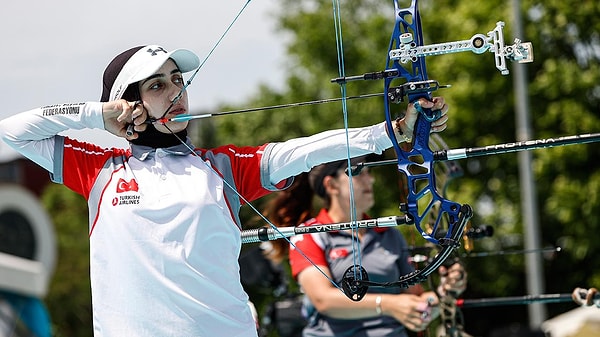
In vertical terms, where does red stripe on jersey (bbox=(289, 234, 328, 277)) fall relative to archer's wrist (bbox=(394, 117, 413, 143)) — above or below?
below

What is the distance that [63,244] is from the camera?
95.8 feet

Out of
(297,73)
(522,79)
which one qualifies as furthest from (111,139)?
(297,73)

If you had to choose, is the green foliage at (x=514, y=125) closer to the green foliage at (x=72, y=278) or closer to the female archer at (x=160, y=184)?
the green foliage at (x=72, y=278)

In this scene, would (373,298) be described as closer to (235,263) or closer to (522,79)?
(235,263)

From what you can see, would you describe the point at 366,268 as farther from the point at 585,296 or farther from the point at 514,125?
the point at 514,125

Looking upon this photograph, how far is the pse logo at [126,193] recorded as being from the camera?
360 cm

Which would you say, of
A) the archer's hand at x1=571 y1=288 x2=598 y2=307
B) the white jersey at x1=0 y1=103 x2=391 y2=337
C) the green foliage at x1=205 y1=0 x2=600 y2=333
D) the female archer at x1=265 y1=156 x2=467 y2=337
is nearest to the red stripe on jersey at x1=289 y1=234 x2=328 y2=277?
the female archer at x1=265 y1=156 x2=467 y2=337

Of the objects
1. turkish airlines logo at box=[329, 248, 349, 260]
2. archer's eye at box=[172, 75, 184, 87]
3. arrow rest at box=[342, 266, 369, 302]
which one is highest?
archer's eye at box=[172, 75, 184, 87]

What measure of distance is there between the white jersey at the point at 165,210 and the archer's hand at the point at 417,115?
9 centimetres

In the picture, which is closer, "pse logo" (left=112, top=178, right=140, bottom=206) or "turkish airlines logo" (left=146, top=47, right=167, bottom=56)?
"pse logo" (left=112, top=178, right=140, bottom=206)

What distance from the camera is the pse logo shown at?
3.60m

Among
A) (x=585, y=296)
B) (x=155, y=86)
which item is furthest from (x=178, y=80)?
(x=585, y=296)

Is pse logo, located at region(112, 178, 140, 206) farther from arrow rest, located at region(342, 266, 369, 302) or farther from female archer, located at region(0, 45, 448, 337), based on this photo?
arrow rest, located at region(342, 266, 369, 302)

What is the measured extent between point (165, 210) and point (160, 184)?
0.10m
